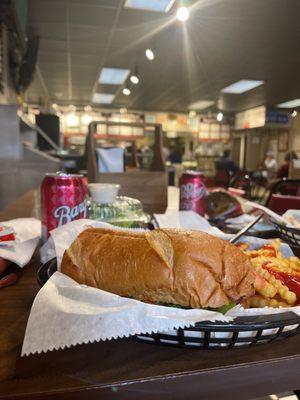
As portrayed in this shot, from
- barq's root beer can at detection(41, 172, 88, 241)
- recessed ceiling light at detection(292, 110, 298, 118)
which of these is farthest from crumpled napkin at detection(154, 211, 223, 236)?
recessed ceiling light at detection(292, 110, 298, 118)

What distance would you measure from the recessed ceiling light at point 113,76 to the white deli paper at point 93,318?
791 centimetres

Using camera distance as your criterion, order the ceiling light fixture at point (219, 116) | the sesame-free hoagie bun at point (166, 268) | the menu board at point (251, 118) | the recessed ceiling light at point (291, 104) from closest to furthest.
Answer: the sesame-free hoagie bun at point (166, 268)
the recessed ceiling light at point (291, 104)
the menu board at point (251, 118)
the ceiling light fixture at point (219, 116)

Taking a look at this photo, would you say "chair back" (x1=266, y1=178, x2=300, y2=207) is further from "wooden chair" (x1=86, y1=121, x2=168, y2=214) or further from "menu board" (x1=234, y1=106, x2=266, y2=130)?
"menu board" (x1=234, y1=106, x2=266, y2=130)

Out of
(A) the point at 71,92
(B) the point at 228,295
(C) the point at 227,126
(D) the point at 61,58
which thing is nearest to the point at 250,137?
→ (C) the point at 227,126

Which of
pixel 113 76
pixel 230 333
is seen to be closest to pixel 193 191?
pixel 230 333

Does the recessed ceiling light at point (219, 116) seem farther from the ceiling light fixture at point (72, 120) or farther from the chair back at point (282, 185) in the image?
the chair back at point (282, 185)

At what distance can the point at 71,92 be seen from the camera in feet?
35.0

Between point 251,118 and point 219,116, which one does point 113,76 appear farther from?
point 251,118

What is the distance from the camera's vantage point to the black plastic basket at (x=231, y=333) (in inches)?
18.2

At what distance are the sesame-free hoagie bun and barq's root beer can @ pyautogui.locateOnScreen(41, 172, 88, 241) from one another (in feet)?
1.03

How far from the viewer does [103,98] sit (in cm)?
1188

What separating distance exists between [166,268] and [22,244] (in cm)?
55

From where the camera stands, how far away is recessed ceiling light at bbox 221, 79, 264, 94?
29.3ft

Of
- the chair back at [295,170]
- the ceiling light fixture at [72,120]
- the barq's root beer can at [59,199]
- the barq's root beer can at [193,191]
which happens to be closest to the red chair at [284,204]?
the barq's root beer can at [193,191]
